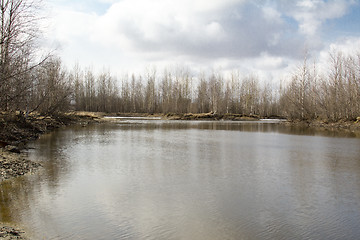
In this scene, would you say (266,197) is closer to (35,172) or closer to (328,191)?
(328,191)

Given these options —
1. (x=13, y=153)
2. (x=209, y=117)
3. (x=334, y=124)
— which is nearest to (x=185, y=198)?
(x=13, y=153)

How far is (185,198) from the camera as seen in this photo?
22.0ft

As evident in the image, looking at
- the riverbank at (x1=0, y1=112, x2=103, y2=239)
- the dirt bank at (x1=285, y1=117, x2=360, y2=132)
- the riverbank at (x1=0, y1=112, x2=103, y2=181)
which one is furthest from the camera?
the dirt bank at (x1=285, y1=117, x2=360, y2=132)

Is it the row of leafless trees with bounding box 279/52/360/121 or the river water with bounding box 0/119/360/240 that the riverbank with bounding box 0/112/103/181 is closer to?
the river water with bounding box 0/119/360/240

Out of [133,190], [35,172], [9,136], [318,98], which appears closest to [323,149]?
[133,190]

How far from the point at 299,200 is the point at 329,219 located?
1.12 metres

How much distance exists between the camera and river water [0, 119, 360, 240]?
4996 millimetres

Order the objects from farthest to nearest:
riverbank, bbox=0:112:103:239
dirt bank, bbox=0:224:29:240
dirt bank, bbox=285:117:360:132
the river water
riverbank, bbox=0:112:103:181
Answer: dirt bank, bbox=285:117:360:132 < riverbank, bbox=0:112:103:181 < the river water < riverbank, bbox=0:112:103:239 < dirt bank, bbox=0:224:29:240

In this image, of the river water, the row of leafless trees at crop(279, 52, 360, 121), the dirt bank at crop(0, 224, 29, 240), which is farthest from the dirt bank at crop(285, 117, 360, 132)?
the dirt bank at crop(0, 224, 29, 240)

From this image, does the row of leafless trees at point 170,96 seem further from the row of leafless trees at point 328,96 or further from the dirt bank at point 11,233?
the dirt bank at point 11,233

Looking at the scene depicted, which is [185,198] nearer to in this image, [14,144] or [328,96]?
[14,144]

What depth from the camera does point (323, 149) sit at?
49.0ft

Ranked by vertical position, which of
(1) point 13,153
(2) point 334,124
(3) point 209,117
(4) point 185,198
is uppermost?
(3) point 209,117

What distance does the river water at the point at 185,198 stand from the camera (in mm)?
4996
